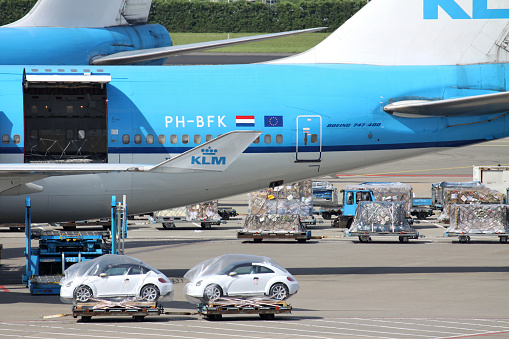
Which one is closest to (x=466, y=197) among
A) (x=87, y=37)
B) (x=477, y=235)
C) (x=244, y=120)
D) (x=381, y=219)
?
(x=477, y=235)

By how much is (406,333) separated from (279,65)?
13039 mm

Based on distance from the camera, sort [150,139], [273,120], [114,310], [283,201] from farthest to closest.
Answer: [283,201], [273,120], [150,139], [114,310]

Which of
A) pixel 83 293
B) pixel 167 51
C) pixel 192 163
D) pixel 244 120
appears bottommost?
pixel 83 293

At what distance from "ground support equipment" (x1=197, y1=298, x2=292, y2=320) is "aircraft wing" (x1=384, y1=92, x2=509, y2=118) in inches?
396

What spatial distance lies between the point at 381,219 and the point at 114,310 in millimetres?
19691

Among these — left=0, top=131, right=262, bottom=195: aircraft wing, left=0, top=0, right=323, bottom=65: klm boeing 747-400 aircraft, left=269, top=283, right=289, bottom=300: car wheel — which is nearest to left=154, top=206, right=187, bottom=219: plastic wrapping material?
left=0, top=0, right=323, bottom=65: klm boeing 747-400 aircraft

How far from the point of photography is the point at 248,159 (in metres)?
28.0

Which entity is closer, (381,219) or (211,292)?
(211,292)

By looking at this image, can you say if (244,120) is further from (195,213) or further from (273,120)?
(195,213)

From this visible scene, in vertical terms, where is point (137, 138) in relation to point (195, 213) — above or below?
above

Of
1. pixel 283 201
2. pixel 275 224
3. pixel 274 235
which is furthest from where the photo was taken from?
pixel 283 201

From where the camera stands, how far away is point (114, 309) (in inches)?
824

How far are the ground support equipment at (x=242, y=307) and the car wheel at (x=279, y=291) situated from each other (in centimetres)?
34

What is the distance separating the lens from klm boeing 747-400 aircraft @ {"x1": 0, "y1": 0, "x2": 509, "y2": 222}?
2708 cm
